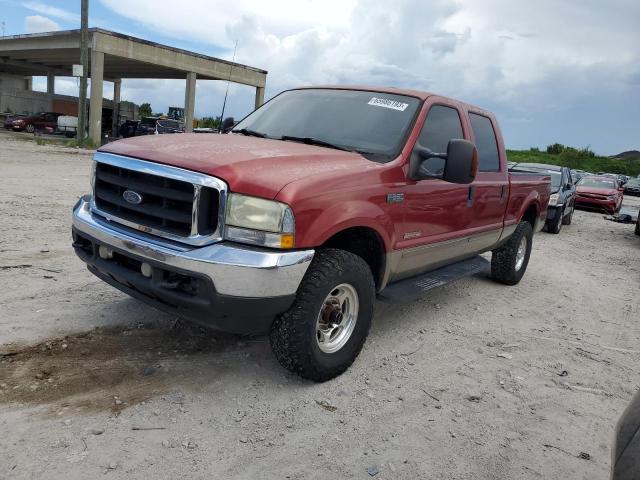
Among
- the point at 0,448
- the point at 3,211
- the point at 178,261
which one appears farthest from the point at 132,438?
the point at 3,211

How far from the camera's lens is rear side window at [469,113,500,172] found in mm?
5383

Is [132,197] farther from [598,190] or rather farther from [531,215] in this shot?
[598,190]

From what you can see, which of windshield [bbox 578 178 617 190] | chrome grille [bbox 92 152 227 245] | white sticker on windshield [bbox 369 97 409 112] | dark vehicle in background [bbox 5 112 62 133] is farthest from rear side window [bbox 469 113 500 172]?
dark vehicle in background [bbox 5 112 62 133]

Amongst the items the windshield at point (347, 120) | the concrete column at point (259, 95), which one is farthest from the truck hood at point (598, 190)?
the concrete column at point (259, 95)

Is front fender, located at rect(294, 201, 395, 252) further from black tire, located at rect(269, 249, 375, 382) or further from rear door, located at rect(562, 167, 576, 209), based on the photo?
rear door, located at rect(562, 167, 576, 209)

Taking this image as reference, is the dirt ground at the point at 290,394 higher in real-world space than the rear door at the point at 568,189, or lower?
lower

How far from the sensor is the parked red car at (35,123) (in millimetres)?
33281

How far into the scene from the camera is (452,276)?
16.2 feet

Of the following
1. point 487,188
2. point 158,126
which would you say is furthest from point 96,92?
point 487,188

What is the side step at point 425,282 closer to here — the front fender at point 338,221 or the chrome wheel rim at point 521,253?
the front fender at point 338,221

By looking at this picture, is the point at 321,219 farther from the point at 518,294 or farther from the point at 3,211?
the point at 3,211

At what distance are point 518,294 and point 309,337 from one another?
13.5 feet

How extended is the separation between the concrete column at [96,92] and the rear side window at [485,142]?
913 inches

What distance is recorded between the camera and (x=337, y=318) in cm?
364
